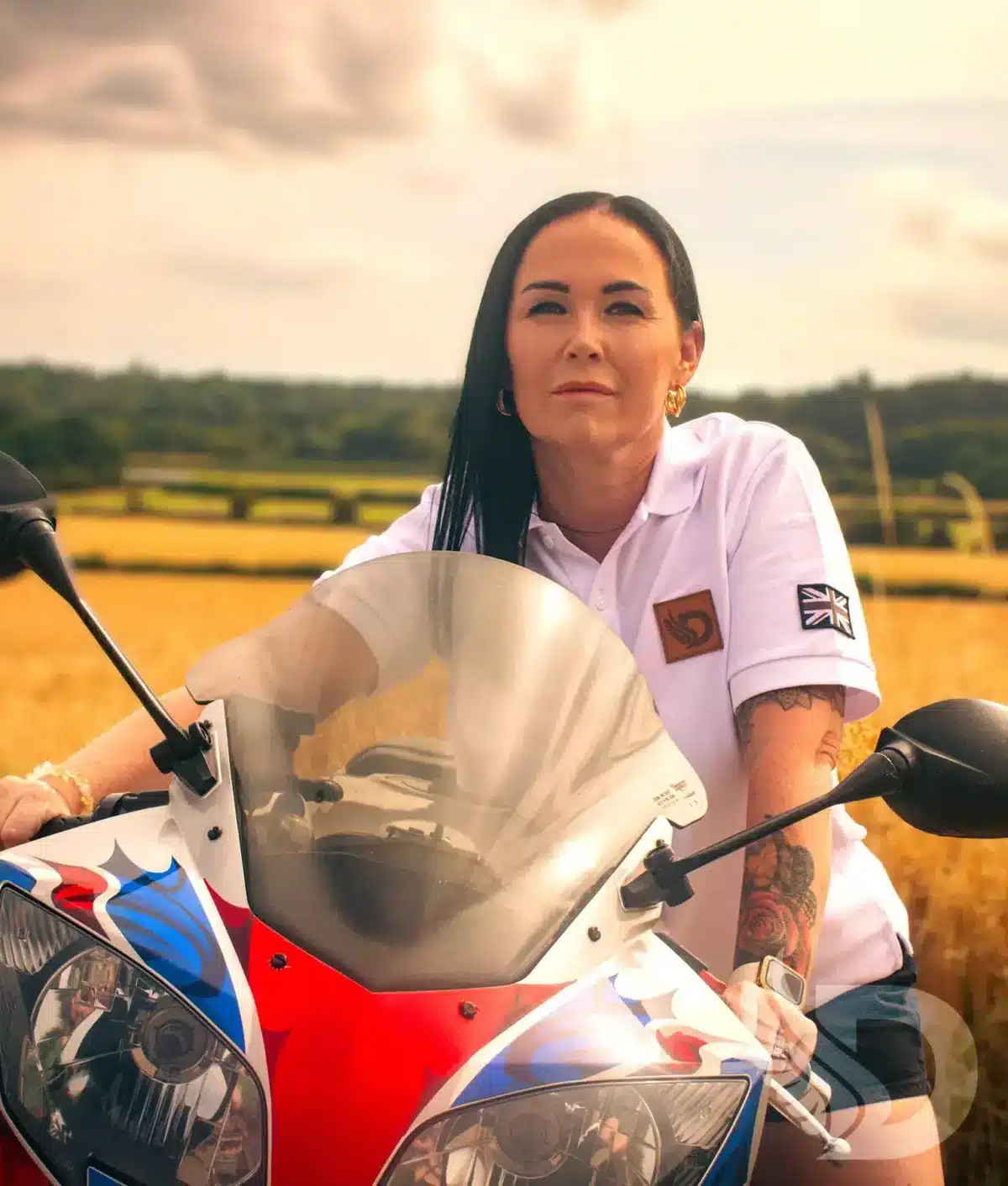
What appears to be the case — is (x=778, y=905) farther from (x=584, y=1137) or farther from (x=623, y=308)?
(x=623, y=308)

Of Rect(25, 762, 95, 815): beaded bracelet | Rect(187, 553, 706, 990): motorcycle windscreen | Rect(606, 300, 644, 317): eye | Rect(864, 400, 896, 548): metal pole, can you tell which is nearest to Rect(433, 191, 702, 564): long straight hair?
Rect(606, 300, 644, 317): eye

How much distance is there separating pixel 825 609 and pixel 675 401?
0.57m

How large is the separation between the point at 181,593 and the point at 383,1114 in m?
17.1

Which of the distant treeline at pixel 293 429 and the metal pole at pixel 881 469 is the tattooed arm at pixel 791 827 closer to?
the metal pole at pixel 881 469

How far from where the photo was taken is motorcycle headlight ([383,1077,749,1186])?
3.63ft

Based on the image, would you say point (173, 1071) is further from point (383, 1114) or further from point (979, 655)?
point (979, 655)

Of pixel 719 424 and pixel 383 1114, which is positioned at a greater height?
pixel 719 424

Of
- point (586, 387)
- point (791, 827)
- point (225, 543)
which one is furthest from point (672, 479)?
point (225, 543)

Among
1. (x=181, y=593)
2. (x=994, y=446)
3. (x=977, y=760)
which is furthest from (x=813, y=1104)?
(x=994, y=446)

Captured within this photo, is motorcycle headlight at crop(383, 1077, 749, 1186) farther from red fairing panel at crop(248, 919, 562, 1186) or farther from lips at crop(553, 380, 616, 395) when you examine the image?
lips at crop(553, 380, 616, 395)

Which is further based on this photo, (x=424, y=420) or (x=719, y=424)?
(x=424, y=420)

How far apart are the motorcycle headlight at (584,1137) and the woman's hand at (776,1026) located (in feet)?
0.32

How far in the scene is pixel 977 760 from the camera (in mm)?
1355

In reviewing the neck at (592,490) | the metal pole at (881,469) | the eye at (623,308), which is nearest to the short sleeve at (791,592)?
the neck at (592,490)
